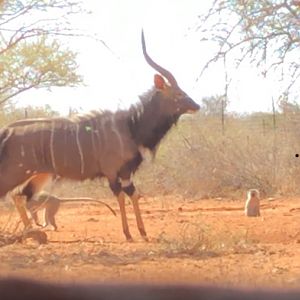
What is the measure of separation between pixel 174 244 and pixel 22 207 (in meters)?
2.59

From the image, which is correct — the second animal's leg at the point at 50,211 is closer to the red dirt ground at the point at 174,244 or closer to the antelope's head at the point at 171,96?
the red dirt ground at the point at 174,244

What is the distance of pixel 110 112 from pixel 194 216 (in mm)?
3180

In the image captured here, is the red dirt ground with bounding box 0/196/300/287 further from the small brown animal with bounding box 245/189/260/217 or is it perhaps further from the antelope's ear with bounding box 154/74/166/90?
the antelope's ear with bounding box 154/74/166/90

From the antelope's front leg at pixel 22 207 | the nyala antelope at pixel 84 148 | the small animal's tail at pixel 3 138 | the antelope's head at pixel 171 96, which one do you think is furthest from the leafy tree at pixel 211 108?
the small animal's tail at pixel 3 138

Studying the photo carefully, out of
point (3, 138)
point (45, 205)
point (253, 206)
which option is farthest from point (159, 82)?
point (253, 206)

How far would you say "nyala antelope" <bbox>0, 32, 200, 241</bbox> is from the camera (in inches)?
401

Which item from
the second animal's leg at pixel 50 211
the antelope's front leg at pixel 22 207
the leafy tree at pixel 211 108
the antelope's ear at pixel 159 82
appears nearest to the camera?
the antelope's front leg at pixel 22 207

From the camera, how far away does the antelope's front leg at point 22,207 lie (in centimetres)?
1003

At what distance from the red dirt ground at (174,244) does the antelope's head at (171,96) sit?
1438 millimetres

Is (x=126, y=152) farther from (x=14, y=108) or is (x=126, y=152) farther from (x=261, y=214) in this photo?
(x=14, y=108)

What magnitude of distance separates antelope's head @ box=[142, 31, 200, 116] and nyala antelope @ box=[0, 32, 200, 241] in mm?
41

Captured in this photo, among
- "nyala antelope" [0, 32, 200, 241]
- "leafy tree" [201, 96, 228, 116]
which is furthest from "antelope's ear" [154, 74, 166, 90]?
"leafy tree" [201, 96, 228, 116]

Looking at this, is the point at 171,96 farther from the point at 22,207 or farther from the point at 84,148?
the point at 22,207

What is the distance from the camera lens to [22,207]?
1038 cm
